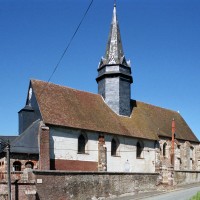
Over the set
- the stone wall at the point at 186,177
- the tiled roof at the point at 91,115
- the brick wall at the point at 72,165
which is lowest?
the stone wall at the point at 186,177

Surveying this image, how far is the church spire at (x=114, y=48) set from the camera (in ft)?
125

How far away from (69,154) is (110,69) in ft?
38.9

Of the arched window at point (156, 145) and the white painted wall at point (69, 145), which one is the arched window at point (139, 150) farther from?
the white painted wall at point (69, 145)

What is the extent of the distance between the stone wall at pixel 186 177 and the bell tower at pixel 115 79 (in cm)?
830

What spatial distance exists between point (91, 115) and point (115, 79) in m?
6.02

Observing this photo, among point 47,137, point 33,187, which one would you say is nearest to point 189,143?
point 47,137

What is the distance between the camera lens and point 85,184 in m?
25.8

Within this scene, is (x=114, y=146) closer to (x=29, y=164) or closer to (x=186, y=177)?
(x=186, y=177)

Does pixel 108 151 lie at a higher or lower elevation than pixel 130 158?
higher

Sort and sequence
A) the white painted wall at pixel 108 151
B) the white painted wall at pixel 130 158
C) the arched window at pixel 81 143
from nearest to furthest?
the white painted wall at pixel 108 151, the arched window at pixel 81 143, the white painted wall at pixel 130 158

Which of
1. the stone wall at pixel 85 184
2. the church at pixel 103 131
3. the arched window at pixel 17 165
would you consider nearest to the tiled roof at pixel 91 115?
the church at pixel 103 131

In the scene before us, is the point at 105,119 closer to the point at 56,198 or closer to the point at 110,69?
the point at 110,69

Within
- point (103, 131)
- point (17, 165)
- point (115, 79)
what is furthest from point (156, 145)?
point (17, 165)

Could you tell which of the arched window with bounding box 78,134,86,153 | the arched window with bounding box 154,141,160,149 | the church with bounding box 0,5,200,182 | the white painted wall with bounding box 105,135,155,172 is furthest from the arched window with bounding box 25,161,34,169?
Answer: the arched window with bounding box 154,141,160,149
